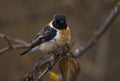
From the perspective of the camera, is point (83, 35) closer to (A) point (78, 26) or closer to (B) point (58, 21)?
(A) point (78, 26)

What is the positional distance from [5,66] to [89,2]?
2.22 meters

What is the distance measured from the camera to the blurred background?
22.6ft

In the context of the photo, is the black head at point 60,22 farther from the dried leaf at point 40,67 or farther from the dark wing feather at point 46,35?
the dried leaf at point 40,67

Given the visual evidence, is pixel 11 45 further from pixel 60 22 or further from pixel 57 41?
pixel 57 41

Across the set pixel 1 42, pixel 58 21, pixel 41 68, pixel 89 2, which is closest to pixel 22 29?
pixel 1 42

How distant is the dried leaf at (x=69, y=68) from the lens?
9.06ft

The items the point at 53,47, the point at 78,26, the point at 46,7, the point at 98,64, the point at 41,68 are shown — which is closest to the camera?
the point at 41,68

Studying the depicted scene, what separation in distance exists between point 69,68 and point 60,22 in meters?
0.74

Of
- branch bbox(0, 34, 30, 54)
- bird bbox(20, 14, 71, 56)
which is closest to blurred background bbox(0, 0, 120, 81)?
branch bbox(0, 34, 30, 54)

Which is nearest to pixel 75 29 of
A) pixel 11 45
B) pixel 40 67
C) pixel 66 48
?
pixel 11 45

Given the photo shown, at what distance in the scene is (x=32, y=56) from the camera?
7.30 metres

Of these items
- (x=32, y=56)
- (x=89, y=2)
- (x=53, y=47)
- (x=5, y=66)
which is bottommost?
(x=5, y=66)

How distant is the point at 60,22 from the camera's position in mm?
3506

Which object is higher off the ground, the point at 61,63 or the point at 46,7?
the point at 61,63
